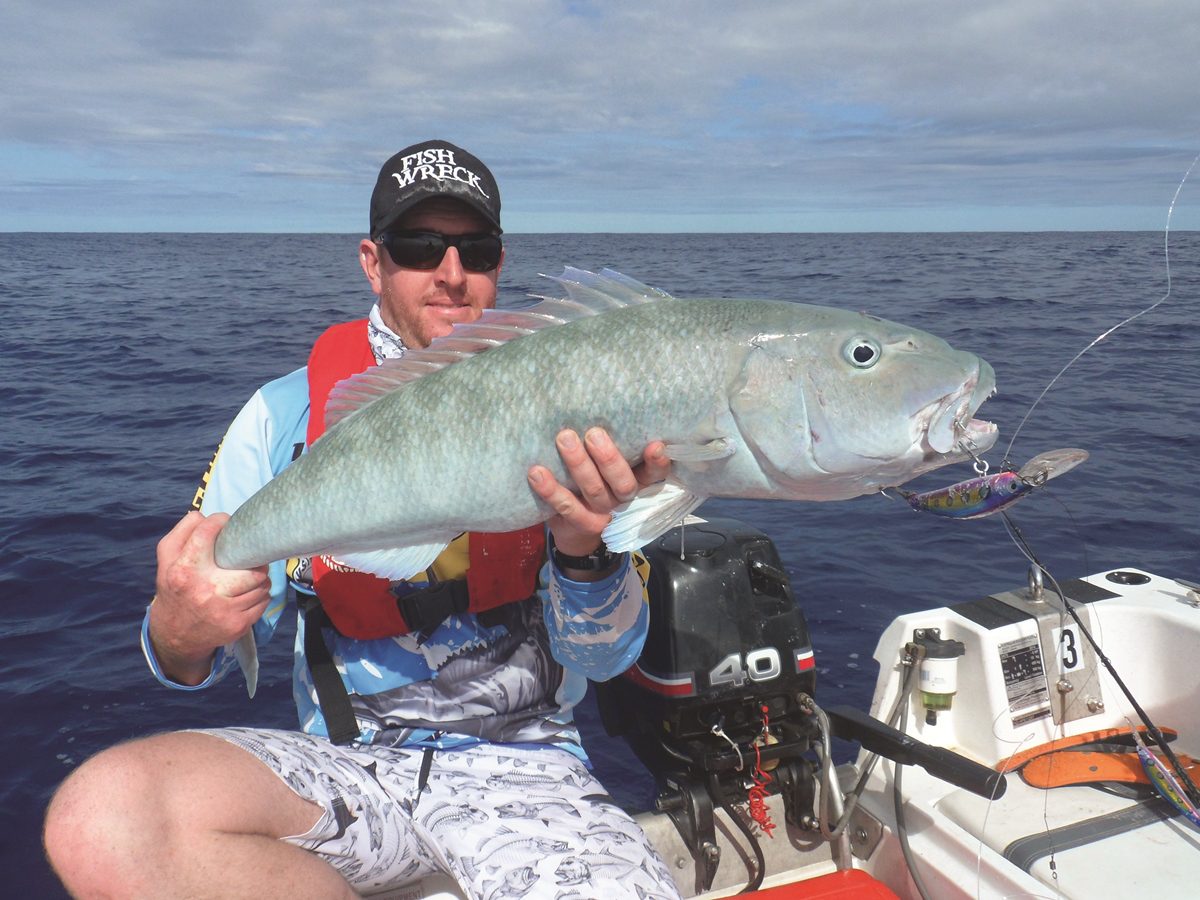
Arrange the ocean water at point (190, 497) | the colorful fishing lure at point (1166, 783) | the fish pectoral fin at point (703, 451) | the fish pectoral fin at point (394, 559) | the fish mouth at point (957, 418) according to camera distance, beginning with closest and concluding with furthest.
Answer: the fish mouth at point (957, 418), the fish pectoral fin at point (703, 451), the fish pectoral fin at point (394, 559), the colorful fishing lure at point (1166, 783), the ocean water at point (190, 497)

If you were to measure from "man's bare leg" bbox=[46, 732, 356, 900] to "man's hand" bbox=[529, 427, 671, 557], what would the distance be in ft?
4.43

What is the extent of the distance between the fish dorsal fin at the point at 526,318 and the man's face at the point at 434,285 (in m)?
0.98

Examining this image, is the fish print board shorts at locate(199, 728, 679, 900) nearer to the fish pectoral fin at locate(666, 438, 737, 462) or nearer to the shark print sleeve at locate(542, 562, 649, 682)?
the shark print sleeve at locate(542, 562, 649, 682)

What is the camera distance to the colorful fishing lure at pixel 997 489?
9.27 feet

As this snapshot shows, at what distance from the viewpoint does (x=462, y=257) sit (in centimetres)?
394

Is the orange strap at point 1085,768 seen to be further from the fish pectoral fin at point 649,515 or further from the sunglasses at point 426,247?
the sunglasses at point 426,247

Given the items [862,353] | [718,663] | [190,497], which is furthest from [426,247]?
[190,497]

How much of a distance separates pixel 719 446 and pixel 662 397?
229 millimetres

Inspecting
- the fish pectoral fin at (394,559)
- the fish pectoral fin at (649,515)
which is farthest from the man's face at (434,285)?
the fish pectoral fin at (649,515)

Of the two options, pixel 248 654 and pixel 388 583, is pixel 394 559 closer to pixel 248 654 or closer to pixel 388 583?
pixel 388 583

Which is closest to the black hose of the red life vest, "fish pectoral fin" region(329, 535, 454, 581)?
the red life vest

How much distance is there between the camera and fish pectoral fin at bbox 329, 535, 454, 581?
2.91 metres

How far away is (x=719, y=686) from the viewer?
3961 mm

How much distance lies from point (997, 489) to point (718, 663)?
5.25 feet
